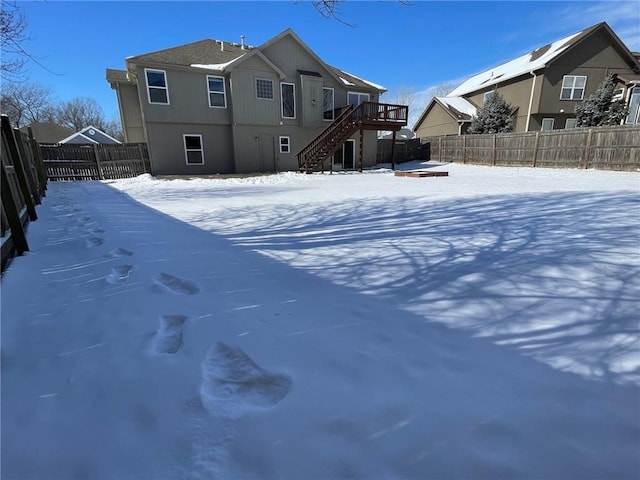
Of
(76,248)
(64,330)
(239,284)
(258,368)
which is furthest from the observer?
(76,248)

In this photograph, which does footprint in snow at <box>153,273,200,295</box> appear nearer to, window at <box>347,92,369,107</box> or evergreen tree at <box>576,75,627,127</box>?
window at <box>347,92,369,107</box>

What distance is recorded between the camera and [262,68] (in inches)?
604

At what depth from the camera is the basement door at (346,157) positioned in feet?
60.8

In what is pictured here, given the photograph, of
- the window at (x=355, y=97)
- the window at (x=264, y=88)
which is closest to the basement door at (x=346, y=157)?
the window at (x=355, y=97)

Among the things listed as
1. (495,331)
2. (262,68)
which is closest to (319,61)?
(262,68)

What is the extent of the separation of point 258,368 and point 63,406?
0.86 metres

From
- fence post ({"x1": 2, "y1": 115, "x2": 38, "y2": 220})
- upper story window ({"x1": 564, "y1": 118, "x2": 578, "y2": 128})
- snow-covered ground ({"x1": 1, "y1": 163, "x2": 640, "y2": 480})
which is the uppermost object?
upper story window ({"x1": 564, "y1": 118, "x2": 578, "y2": 128})

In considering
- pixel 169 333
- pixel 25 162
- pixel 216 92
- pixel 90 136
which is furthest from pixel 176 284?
pixel 90 136

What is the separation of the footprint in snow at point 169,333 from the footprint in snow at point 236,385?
262 millimetres

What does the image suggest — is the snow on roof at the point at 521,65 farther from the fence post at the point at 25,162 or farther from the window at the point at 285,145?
the fence post at the point at 25,162

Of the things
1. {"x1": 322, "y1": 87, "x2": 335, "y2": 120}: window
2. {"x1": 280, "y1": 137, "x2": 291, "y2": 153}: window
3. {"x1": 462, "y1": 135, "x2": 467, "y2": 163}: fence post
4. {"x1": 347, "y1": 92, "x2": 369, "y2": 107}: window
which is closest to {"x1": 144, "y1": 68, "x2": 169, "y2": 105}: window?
{"x1": 280, "y1": 137, "x2": 291, "y2": 153}: window

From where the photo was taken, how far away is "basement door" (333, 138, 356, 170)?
1855 cm

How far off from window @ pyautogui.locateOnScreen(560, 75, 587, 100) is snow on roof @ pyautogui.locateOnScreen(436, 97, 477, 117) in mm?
5270

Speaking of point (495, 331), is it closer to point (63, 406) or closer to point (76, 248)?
point (63, 406)
